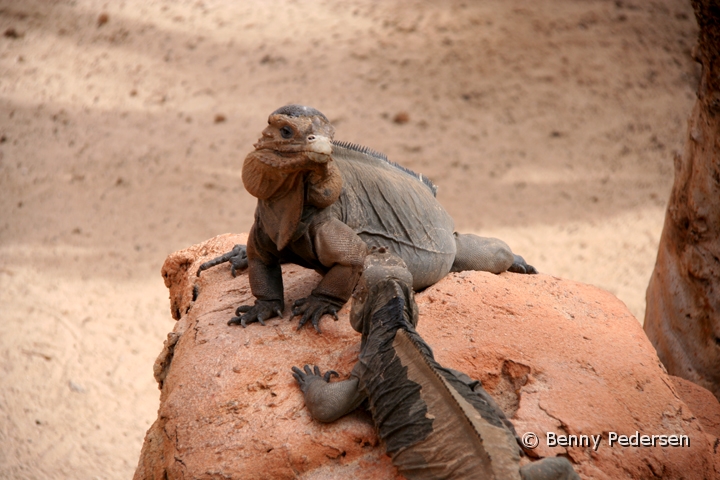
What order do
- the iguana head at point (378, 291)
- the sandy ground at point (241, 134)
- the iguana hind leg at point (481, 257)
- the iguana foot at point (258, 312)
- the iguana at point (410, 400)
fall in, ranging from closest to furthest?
the iguana at point (410, 400) → the iguana head at point (378, 291) → the iguana foot at point (258, 312) → the iguana hind leg at point (481, 257) → the sandy ground at point (241, 134)

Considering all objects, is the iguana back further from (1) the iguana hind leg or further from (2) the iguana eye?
(2) the iguana eye

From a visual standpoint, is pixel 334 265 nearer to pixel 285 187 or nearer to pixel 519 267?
pixel 285 187

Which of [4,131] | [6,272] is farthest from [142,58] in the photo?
[6,272]

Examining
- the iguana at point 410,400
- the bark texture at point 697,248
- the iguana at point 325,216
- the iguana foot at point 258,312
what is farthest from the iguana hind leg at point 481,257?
the iguana foot at point 258,312

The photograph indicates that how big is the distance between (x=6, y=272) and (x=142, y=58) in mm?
4799

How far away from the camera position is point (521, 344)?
3791 millimetres

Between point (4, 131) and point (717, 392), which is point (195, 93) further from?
point (717, 392)

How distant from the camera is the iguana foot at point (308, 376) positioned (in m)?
3.44

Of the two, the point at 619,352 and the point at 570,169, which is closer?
the point at 619,352

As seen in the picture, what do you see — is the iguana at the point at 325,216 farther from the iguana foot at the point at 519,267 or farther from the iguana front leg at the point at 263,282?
the iguana foot at the point at 519,267

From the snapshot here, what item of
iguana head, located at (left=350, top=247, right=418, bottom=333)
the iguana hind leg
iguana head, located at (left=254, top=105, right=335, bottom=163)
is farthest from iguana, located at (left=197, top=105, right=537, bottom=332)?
iguana head, located at (left=350, top=247, right=418, bottom=333)

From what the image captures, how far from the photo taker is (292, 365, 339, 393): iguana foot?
3441 mm

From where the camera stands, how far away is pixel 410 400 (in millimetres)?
3045

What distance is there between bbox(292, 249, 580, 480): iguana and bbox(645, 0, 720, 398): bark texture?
7.34ft
